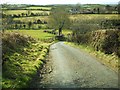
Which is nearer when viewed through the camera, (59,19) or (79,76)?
(79,76)

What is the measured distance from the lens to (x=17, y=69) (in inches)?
903

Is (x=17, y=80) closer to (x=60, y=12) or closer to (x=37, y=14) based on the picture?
(x=60, y=12)

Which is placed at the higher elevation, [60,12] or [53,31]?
[60,12]

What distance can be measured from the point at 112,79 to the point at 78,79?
2847mm

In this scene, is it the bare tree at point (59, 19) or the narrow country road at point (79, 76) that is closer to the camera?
the narrow country road at point (79, 76)

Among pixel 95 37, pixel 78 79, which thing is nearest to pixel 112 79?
pixel 78 79

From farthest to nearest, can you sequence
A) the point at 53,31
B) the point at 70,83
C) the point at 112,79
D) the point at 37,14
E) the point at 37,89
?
the point at 37,14 → the point at 53,31 → the point at 112,79 → the point at 70,83 → the point at 37,89

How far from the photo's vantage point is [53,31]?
376 ft

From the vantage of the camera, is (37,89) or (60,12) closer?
(37,89)

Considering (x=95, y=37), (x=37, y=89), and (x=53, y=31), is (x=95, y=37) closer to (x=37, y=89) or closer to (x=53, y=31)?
(x=37, y=89)

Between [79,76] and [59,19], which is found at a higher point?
[79,76]

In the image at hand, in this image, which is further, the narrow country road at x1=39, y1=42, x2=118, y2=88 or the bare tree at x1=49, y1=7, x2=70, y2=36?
the bare tree at x1=49, y1=7, x2=70, y2=36

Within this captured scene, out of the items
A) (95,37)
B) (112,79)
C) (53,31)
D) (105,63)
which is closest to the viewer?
(112,79)

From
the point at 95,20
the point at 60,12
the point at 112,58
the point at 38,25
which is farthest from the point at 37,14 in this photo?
the point at 112,58
